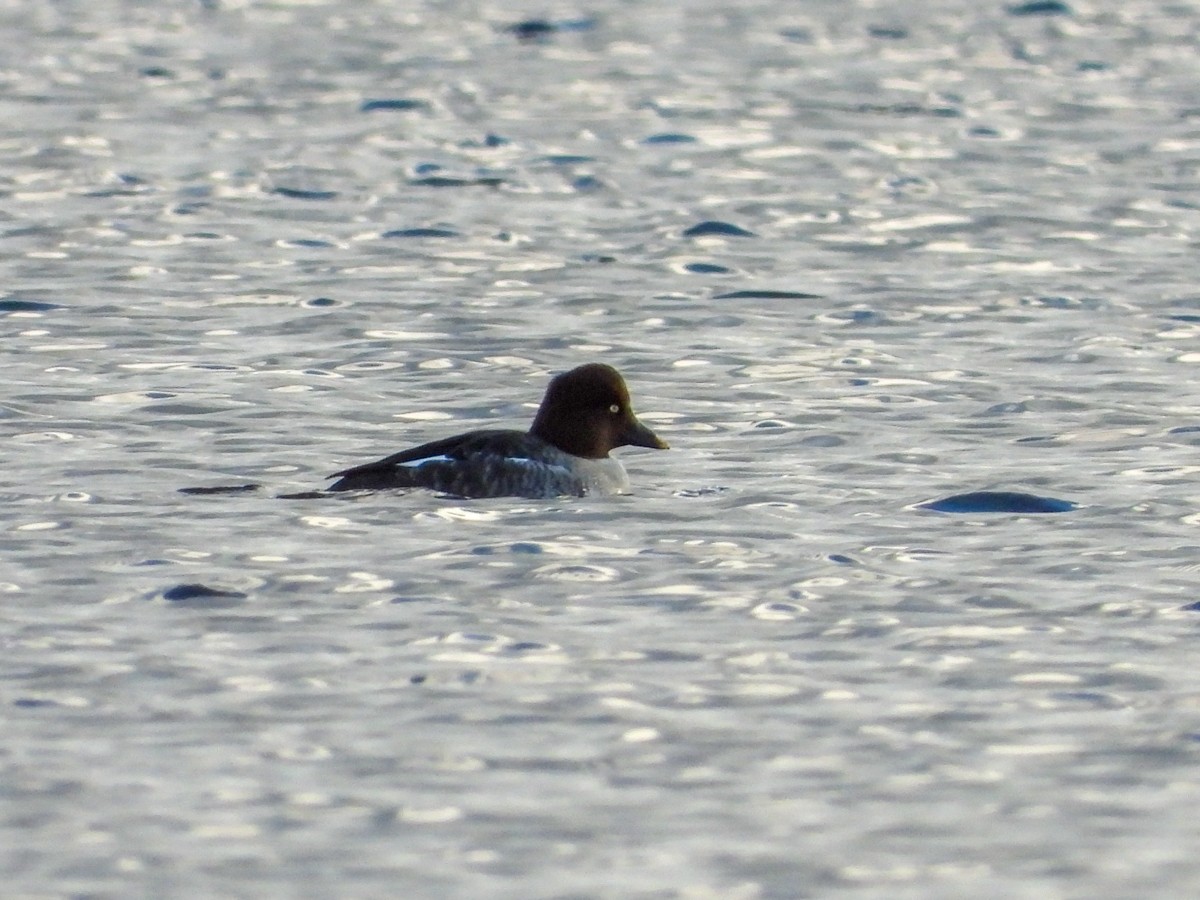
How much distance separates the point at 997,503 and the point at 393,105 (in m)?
15.6

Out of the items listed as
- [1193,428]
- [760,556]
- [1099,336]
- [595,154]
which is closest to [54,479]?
[760,556]

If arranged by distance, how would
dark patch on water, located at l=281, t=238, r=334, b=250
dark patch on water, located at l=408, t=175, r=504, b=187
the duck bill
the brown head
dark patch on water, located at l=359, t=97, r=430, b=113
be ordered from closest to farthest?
the brown head, the duck bill, dark patch on water, located at l=281, t=238, r=334, b=250, dark patch on water, located at l=408, t=175, r=504, b=187, dark patch on water, located at l=359, t=97, r=430, b=113

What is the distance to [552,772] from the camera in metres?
8.38

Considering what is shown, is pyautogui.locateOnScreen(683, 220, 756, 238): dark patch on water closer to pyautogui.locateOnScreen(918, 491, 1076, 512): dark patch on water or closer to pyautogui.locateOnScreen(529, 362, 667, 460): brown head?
pyautogui.locateOnScreen(529, 362, 667, 460): brown head

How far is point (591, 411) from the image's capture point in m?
13.0

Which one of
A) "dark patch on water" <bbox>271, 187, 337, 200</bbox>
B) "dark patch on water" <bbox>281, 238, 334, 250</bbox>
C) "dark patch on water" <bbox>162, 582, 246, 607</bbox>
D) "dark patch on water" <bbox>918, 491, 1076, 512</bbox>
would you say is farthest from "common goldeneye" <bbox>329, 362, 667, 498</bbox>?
"dark patch on water" <bbox>271, 187, 337, 200</bbox>

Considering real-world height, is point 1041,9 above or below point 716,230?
above

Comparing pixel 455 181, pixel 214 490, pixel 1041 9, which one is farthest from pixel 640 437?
pixel 1041 9

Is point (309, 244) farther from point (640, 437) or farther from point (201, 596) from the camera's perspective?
point (201, 596)

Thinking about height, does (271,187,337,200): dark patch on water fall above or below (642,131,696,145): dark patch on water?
above

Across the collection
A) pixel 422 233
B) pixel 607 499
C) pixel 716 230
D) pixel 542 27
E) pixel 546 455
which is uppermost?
pixel 546 455

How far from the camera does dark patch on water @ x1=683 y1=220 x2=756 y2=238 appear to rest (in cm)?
2106

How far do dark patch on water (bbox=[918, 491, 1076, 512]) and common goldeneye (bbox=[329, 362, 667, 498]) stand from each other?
161 cm

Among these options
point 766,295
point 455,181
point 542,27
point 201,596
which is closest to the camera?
point 201,596
